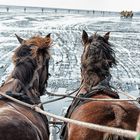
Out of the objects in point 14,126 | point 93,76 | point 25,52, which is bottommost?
point 93,76

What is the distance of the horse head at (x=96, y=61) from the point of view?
5.13 metres

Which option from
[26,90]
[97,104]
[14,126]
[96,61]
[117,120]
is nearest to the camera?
[14,126]

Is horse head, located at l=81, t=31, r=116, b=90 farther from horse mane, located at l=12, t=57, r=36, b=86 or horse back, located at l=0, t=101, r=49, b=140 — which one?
horse back, located at l=0, t=101, r=49, b=140

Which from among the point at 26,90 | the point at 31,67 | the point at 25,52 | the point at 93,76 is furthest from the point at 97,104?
the point at 93,76

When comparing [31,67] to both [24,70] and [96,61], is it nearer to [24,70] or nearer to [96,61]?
[24,70]

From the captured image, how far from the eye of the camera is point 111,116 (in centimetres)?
387

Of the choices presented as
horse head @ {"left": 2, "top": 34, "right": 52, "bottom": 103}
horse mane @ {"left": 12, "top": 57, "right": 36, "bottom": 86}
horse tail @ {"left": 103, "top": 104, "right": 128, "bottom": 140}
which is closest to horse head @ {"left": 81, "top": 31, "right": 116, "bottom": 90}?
horse head @ {"left": 2, "top": 34, "right": 52, "bottom": 103}

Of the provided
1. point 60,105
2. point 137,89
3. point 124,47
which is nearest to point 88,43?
point 60,105

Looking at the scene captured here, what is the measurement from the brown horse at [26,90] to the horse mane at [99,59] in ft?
1.61

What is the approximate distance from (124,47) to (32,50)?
13872mm

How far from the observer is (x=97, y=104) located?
4.15 meters

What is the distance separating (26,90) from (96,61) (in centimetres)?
108

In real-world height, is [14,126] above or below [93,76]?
above

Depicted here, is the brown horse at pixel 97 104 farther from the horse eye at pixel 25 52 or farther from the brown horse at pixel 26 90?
→ the horse eye at pixel 25 52
